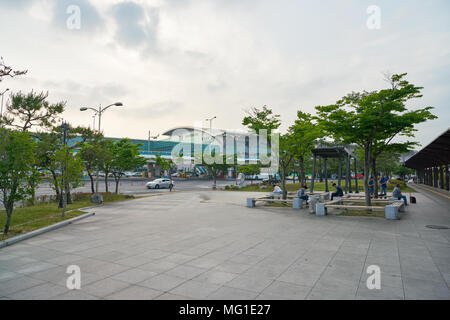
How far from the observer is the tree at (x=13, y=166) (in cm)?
917

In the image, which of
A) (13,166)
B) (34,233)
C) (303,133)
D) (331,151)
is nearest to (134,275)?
(34,233)

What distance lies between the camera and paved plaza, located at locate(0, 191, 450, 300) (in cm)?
468

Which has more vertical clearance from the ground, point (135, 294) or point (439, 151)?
point (439, 151)

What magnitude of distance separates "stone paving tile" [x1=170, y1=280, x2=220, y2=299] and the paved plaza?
2 cm

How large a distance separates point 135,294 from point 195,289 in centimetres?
99

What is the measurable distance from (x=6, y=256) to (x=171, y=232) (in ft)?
15.0

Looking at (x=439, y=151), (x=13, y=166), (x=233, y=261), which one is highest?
(x=439, y=151)

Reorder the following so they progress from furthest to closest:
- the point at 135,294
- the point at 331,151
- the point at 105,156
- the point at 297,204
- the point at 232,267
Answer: the point at 105,156
the point at 331,151
the point at 297,204
the point at 232,267
the point at 135,294

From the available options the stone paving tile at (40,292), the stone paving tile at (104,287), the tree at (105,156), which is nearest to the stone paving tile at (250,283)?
the stone paving tile at (104,287)

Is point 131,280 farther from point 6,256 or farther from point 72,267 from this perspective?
point 6,256

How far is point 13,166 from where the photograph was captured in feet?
30.2

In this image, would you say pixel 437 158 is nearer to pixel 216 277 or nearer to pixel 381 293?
pixel 381 293

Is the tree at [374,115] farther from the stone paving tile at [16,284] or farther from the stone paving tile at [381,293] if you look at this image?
the stone paving tile at [16,284]

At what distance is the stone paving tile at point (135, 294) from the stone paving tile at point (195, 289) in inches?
12.8
